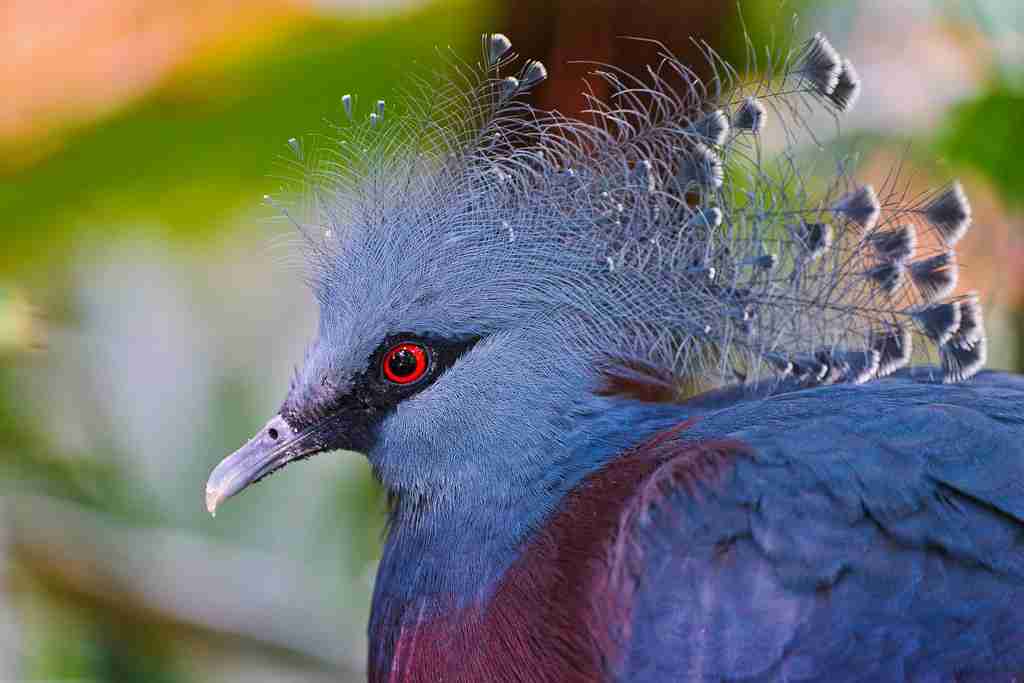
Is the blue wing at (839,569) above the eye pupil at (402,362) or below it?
below

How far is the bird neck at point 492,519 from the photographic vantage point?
6.66 ft

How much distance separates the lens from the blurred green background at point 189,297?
289cm

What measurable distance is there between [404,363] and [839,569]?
88 cm

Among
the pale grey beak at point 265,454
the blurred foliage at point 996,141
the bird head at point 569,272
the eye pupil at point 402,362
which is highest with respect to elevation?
the blurred foliage at point 996,141

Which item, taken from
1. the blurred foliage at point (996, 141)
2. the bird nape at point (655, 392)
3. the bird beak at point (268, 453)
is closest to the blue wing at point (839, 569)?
the bird nape at point (655, 392)

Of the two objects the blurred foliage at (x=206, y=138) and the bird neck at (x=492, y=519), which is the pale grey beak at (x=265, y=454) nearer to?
the bird neck at (x=492, y=519)

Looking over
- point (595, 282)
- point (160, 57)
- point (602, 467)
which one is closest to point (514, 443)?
point (602, 467)

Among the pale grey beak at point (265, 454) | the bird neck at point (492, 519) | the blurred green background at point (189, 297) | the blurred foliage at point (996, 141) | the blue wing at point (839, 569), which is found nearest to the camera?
the blue wing at point (839, 569)

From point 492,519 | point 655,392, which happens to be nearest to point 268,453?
point 492,519

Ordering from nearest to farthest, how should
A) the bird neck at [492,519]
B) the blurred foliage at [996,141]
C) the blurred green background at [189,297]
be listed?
1. the bird neck at [492,519]
2. the blurred foliage at [996,141]
3. the blurred green background at [189,297]

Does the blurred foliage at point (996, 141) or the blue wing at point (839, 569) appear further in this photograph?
the blurred foliage at point (996, 141)

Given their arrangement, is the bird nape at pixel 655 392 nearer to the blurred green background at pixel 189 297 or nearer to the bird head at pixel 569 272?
the bird head at pixel 569 272

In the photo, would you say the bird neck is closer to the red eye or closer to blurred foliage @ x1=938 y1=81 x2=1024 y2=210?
the red eye

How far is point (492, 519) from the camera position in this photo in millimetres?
2070
